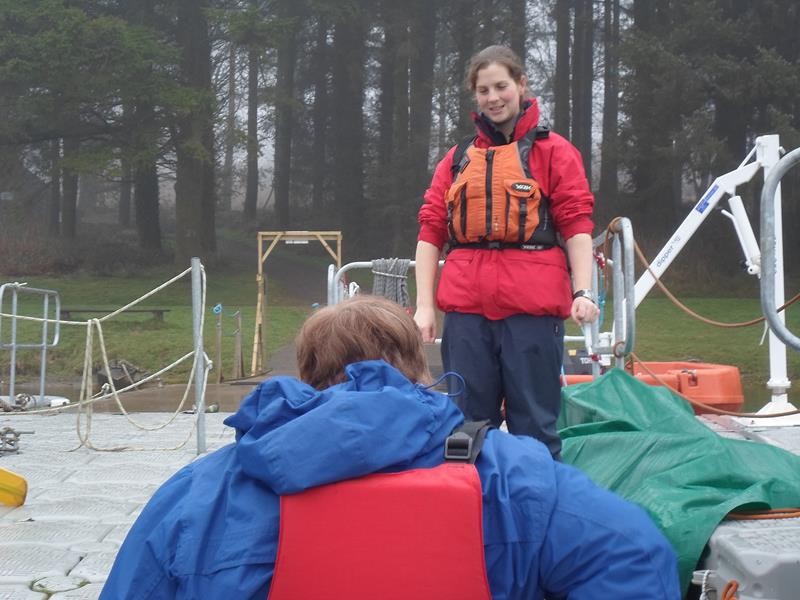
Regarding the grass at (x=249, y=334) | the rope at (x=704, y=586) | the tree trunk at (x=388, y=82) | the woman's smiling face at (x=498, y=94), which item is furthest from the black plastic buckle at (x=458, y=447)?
the tree trunk at (x=388, y=82)

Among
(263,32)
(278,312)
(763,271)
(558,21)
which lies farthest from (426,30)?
(763,271)

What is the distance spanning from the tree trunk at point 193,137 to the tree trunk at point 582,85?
43.4 ft

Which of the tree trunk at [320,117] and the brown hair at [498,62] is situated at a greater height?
the tree trunk at [320,117]

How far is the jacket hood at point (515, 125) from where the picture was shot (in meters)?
3.10

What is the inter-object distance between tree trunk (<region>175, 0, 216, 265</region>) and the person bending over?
26.6 meters

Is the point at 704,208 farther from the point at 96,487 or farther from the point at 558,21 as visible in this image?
the point at 558,21

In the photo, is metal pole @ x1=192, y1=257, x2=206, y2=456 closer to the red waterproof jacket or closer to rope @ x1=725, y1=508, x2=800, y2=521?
the red waterproof jacket

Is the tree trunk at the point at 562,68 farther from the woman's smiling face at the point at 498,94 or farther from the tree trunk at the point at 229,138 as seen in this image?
the woman's smiling face at the point at 498,94

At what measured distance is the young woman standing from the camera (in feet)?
9.81

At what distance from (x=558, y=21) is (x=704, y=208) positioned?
30.2 metres

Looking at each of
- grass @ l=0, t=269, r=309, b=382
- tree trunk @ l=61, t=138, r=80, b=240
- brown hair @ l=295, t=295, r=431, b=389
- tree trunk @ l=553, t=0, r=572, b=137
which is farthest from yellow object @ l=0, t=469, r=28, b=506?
tree trunk @ l=553, t=0, r=572, b=137

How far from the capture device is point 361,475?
160 centimetres

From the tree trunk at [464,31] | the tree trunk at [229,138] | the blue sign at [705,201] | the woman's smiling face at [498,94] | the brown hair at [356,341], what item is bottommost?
the brown hair at [356,341]

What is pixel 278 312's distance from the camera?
900 inches
